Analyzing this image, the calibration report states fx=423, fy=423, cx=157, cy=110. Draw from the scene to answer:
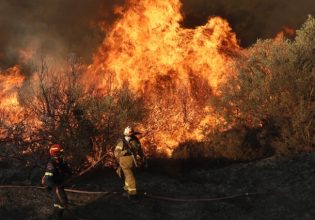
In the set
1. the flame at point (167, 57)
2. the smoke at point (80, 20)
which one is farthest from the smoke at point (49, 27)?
the flame at point (167, 57)

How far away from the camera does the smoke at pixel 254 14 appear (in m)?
38.6

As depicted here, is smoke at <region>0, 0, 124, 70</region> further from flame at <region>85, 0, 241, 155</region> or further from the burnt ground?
the burnt ground

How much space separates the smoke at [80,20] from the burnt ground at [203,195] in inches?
951

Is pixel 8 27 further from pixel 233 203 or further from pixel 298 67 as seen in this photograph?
pixel 233 203

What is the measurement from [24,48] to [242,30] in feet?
65.6

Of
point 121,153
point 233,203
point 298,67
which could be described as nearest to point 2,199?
point 121,153

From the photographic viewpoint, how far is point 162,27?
87.3 ft

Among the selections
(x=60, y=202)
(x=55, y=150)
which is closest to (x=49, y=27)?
(x=55, y=150)

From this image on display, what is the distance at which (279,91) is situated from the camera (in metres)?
15.7

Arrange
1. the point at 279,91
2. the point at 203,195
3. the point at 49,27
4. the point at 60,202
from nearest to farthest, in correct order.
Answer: the point at 60,202, the point at 203,195, the point at 279,91, the point at 49,27

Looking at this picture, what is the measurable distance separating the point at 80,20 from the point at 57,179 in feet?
109

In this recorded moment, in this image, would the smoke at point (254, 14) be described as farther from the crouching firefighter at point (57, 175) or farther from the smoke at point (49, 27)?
the crouching firefighter at point (57, 175)

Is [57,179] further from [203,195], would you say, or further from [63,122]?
[63,122]

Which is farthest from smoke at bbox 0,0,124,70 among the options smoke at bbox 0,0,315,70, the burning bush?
the burning bush
